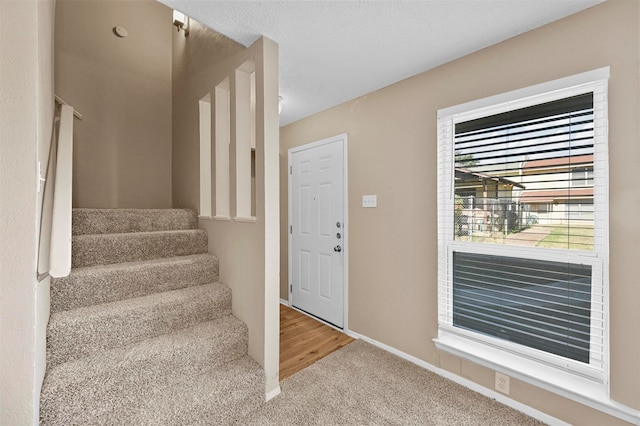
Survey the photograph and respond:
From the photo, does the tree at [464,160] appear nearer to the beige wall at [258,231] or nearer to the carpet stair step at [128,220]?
the beige wall at [258,231]

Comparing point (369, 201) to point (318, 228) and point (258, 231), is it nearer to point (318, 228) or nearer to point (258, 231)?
point (318, 228)

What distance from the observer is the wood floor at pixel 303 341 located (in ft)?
7.56

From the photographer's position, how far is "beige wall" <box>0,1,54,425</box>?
1.02 meters

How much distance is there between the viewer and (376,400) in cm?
186

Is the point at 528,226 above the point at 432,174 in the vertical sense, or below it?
below

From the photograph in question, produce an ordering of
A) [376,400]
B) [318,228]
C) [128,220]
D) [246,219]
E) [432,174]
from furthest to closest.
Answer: [318,228], [128,220], [432,174], [246,219], [376,400]

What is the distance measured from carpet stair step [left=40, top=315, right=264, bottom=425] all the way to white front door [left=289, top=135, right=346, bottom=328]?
128 cm

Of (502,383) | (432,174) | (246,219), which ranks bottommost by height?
(502,383)

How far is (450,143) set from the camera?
6.82 feet

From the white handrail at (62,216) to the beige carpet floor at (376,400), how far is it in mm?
1289

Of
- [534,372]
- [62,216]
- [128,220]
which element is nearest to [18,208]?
[62,216]

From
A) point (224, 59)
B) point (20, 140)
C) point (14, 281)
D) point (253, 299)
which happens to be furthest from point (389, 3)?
point (14, 281)

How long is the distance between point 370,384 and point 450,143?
186 centimetres

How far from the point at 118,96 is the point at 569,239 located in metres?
4.37
